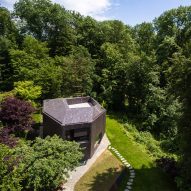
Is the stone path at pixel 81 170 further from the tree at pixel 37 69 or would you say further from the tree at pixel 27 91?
the tree at pixel 37 69

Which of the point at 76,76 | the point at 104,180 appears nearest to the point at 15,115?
the point at 104,180

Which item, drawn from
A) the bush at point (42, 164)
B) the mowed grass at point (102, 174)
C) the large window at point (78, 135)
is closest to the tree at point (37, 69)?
the large window at point (78, 135)

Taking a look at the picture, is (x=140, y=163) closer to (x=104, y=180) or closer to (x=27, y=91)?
(x=104, y=180)

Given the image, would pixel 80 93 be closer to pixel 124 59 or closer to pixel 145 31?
pixel 124 59

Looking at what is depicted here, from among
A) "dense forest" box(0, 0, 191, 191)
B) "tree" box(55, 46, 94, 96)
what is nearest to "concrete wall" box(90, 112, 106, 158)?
"dense forest" box(0, 0, 191, 191)

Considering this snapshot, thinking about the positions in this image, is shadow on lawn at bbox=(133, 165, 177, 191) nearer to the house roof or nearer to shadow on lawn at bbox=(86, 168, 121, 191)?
shadow on lawn at bbox=(86, 168, 121, 191)

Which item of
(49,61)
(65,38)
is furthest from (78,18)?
(49,61)
